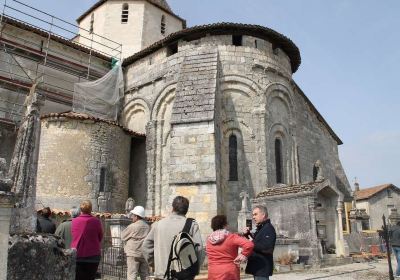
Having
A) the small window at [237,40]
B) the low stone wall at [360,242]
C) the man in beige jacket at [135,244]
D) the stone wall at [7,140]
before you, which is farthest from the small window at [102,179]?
the low stone wall at [360,242]

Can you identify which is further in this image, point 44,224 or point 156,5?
point 156,5

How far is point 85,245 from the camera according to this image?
461 centimetres

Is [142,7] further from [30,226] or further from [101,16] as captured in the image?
[30,226]

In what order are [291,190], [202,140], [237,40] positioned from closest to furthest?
[291,190] → [202,140] → [237,40]

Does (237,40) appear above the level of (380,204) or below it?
above

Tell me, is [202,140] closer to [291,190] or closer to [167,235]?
[291,190]

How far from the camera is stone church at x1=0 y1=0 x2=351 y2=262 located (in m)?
12.1

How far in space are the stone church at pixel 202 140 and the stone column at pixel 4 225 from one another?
893cm

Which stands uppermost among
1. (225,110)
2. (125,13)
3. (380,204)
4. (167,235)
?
(125,13)

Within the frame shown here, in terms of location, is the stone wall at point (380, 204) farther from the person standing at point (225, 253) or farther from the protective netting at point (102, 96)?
the person standing at point (225, 253)

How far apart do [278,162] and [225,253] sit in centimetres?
1197

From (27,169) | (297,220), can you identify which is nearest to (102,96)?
(297,220)

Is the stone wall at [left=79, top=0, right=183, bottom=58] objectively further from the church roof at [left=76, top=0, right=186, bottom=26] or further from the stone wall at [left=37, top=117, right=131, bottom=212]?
the stone wall at [left=37, top=117, right=131, bottom=212]

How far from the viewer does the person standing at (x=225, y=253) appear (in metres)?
3.63
